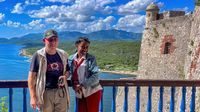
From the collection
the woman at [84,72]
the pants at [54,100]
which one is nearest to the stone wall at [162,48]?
the woman at [84,72]

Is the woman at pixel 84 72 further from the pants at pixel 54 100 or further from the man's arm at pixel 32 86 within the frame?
the man's arm at pixel 32 86

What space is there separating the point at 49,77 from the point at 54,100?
0.33 metres

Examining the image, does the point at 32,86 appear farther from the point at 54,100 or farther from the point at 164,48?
the point at 164,48

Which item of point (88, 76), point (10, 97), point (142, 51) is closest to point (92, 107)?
point (88, 76)

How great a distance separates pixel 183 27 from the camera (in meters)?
20.1

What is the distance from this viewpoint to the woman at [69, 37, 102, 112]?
5.51m

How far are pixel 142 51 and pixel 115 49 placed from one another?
5028 inches

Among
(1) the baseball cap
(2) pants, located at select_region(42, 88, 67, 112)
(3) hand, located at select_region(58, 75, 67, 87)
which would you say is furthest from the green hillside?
(1) the baseball cap

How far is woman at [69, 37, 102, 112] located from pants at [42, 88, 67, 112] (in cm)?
33

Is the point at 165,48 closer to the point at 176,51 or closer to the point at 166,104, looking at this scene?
the point at 176,51

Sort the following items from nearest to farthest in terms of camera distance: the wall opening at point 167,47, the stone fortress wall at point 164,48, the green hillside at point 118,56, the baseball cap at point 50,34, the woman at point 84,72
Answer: the baseball cap at point 50,34, the woman at point 84,72, the stone fortress wall at point 164,48, the wall opening at point 167,47, the green hillside at point 118,56

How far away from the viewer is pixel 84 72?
18.1ft

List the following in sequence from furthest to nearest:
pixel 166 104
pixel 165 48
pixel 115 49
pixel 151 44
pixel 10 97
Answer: pixel 115 49 → pixel 151 44 → pixel 165 48 → pixel 166 104 → pixel 10 97

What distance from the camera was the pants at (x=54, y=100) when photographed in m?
5.28
